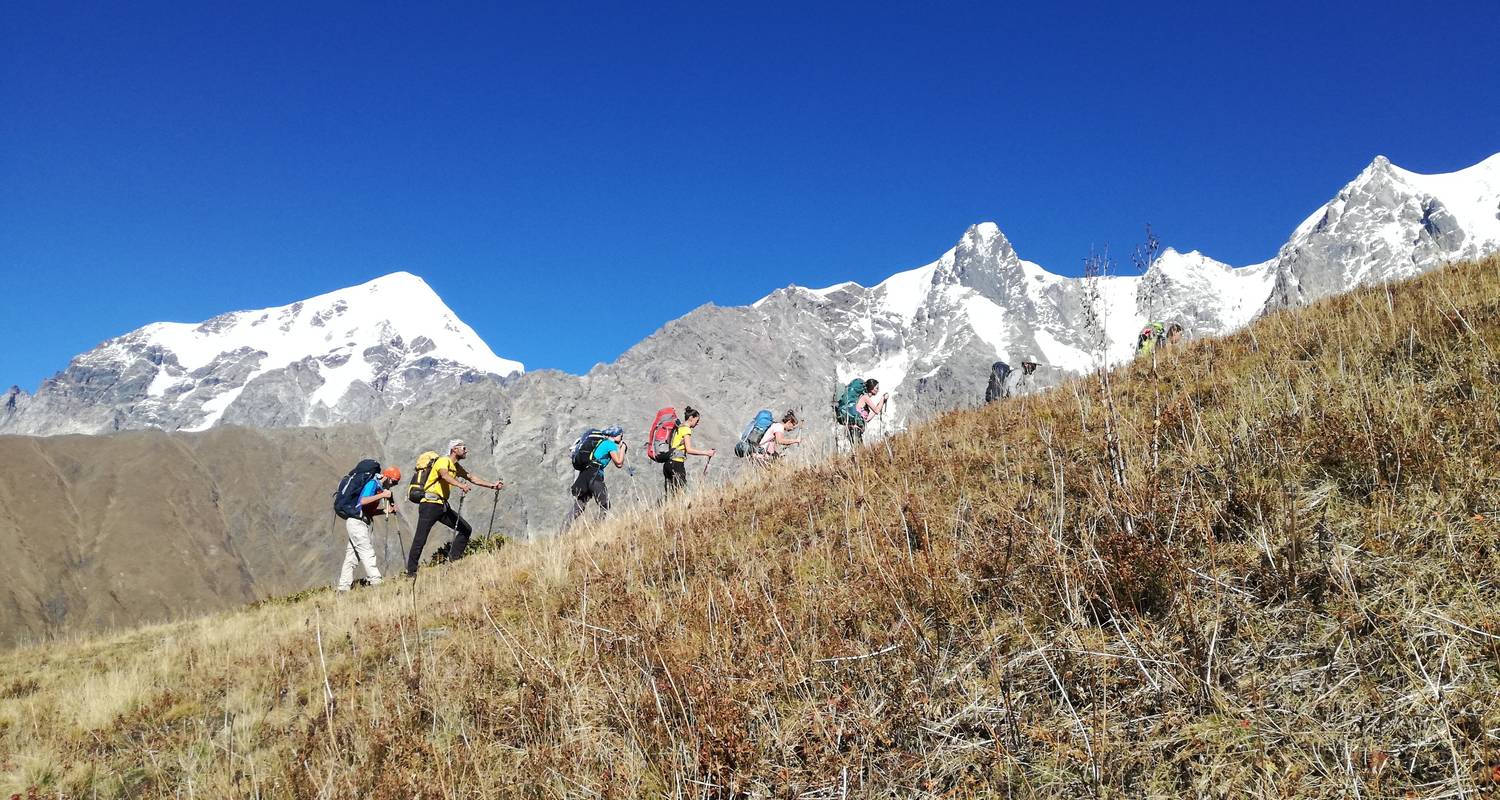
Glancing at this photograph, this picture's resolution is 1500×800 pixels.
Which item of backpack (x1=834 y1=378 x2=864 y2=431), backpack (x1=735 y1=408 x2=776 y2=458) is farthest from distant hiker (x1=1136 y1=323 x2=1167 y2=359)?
backpack (x1=735 y1=408 x2=776 y2=458)

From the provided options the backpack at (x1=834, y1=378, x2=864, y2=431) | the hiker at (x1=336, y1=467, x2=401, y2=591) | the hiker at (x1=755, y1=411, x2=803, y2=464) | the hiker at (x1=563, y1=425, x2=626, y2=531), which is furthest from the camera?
the hiker at (x1=755, y1=411, x2=803, y2=464)

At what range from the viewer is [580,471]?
1348 cm

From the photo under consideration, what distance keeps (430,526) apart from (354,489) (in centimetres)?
178

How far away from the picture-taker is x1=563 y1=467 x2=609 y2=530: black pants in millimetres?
12359

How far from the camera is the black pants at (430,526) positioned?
35.5 ft

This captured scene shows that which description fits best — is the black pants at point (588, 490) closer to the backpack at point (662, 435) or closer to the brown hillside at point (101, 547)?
the backpack at point (662, 435)

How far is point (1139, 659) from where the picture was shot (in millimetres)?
2479

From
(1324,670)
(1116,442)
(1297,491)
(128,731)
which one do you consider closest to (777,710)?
(1324,670)

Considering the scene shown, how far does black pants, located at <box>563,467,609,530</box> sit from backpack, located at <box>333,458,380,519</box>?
3.49m

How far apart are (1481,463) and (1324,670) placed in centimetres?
163

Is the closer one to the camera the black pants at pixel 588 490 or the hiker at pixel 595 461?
the black pants at pixel 588 490

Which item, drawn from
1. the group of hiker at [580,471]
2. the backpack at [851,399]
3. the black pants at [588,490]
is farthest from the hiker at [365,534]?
the backpack at [851,399]

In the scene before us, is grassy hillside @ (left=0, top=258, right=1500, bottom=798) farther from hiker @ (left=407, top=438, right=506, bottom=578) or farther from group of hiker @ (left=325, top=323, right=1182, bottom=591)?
hiker @ (left=407, top=438, right=506, bottom=578)

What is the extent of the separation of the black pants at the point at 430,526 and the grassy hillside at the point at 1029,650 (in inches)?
187
